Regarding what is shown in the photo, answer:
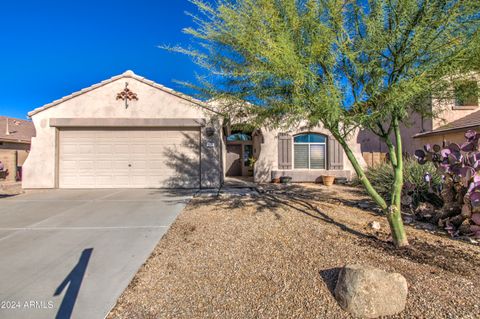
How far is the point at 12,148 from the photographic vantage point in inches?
618

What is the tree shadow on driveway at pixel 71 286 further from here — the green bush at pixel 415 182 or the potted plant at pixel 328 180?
the potted plant at pixel 328 180

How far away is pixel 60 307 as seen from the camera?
2590 mm

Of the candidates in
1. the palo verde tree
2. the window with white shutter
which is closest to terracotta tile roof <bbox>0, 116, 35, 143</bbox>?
the window with white shutter

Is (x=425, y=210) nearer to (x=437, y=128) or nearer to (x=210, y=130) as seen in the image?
(x=210, y=130)

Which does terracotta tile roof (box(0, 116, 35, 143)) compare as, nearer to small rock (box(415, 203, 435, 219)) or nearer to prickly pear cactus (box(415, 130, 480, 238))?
small rock (box(415, 203, 435, 219))

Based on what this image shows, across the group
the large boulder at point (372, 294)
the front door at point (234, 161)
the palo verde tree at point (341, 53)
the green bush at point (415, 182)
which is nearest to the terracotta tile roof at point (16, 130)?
the front door at point (234, 161)

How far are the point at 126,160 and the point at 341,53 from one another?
9307 millimetres

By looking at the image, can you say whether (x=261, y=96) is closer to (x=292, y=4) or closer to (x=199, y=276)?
(x=292, y=4)

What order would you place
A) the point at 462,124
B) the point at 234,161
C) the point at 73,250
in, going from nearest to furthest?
1. the point at 73,250
2. the point at 462,124
3. the point at 234,161

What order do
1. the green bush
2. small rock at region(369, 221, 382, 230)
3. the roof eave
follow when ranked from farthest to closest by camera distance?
the roof eave < the green bush < small rock at region(369, 221, 382, 230)

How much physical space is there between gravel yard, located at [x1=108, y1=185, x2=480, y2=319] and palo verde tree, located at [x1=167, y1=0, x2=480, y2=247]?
73 cm

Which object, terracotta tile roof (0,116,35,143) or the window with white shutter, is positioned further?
terracotta tile roof (0,116,35,143)

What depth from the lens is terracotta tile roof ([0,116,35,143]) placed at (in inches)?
615

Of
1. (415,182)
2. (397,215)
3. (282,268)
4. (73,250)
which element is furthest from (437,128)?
(73,250)
